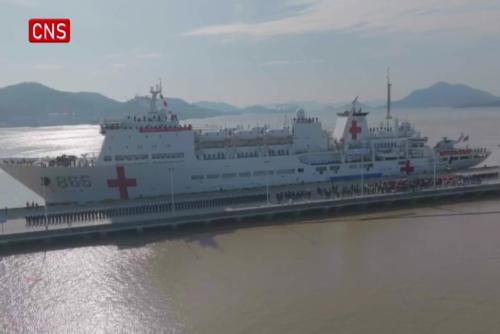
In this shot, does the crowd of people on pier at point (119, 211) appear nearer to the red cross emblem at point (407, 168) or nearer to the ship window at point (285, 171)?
the ship window at point (285, 171)

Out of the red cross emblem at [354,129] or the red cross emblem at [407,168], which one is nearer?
the red cross emblem at [407,168]

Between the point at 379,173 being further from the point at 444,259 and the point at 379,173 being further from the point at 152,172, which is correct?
the point at 152,172

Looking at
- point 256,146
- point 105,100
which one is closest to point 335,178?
point 256,146

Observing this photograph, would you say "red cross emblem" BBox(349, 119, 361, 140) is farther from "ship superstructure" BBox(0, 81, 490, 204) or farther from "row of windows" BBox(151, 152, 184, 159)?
"row of windows" BBox(151, 152, 184, 159)

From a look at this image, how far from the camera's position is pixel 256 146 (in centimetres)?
2328

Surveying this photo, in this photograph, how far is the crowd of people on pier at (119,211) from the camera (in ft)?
57.0

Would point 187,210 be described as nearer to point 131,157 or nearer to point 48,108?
point 131,157

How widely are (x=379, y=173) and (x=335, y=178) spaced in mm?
2902

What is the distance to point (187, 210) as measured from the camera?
1898 cm

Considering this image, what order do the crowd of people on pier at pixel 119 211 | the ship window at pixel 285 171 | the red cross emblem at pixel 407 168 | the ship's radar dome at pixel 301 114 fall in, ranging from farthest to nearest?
1. the red cross emblem at pixel 407 168
2. the ship's radar dome at pixel 301 114
3. the ship window at pixel 285 171
4. the crowd of people on pier at pixel 119 211

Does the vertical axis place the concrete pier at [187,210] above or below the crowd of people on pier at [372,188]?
below

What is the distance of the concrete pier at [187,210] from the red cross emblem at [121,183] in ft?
2.56

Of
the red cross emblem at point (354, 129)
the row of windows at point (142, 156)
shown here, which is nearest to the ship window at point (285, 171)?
the red cross emblem at point (354, 129)

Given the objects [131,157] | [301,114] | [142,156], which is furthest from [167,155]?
[301,114]
